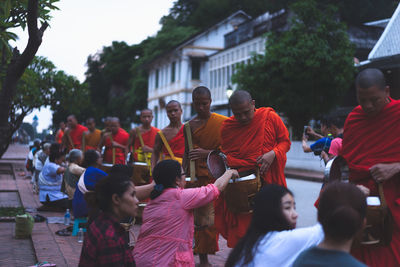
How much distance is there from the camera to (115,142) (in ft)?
37.2

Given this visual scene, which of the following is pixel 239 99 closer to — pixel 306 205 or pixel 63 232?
pixel 63 232

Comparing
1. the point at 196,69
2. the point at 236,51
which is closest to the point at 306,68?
the point at 236,51

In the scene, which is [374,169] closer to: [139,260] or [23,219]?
[139,260]

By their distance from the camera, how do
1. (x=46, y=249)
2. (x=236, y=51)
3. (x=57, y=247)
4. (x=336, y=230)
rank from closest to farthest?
(x=336, y=230), (x=46, y=249), (x=57, y=247), (x=236, y=51)

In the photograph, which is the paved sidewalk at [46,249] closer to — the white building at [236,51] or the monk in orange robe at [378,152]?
the monk in orange robe at [378,152]

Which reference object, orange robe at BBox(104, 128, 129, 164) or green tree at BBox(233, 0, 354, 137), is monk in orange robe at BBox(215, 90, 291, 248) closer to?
orange robe at BBox(104, 128, 129, 164)

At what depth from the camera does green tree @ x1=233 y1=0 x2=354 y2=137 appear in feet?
76.4

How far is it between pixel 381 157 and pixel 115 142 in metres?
7.97

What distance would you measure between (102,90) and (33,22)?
226 feet

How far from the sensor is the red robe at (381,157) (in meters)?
4.00

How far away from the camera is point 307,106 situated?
24062 millimetres

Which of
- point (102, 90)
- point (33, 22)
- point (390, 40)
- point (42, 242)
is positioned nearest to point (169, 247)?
point (33, 22)

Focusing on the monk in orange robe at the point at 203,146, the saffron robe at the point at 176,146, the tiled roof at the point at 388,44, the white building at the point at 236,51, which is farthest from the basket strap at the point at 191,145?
the white building at the point at 236,51

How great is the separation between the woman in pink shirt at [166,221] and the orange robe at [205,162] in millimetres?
1791
